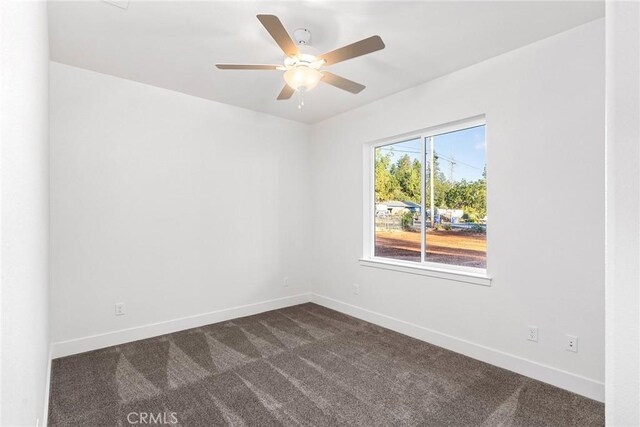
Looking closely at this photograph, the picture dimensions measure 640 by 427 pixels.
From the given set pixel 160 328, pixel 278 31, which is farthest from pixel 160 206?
pixel 278 31

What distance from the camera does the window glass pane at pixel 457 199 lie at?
306 centimetres

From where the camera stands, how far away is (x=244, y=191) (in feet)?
13.5

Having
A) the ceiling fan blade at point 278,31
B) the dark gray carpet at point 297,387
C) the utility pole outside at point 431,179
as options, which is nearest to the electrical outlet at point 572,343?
the dark gray carpet at point 297,387

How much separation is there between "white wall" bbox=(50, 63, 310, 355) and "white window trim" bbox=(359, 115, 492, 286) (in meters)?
1.10

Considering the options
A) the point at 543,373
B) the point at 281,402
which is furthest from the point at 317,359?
the point at 543,373

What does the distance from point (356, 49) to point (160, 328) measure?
3.27m

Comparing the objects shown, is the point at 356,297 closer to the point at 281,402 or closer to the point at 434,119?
the point at 281,402

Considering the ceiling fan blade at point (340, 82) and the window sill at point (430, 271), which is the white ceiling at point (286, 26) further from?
the window sill at point (430, 271)

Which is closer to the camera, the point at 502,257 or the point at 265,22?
the point at 265,22

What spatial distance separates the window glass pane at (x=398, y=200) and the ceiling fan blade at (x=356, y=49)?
1744mm

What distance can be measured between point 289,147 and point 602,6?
339cm

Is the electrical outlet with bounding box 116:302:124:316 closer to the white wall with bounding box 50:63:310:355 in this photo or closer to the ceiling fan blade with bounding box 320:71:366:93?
the white wall with bounding box 50:63:310:355

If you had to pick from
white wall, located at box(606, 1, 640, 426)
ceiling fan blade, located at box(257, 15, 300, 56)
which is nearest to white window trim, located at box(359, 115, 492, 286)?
ceiling fan blade, located at box(257, 15, 300, 56)

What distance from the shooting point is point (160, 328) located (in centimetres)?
341
